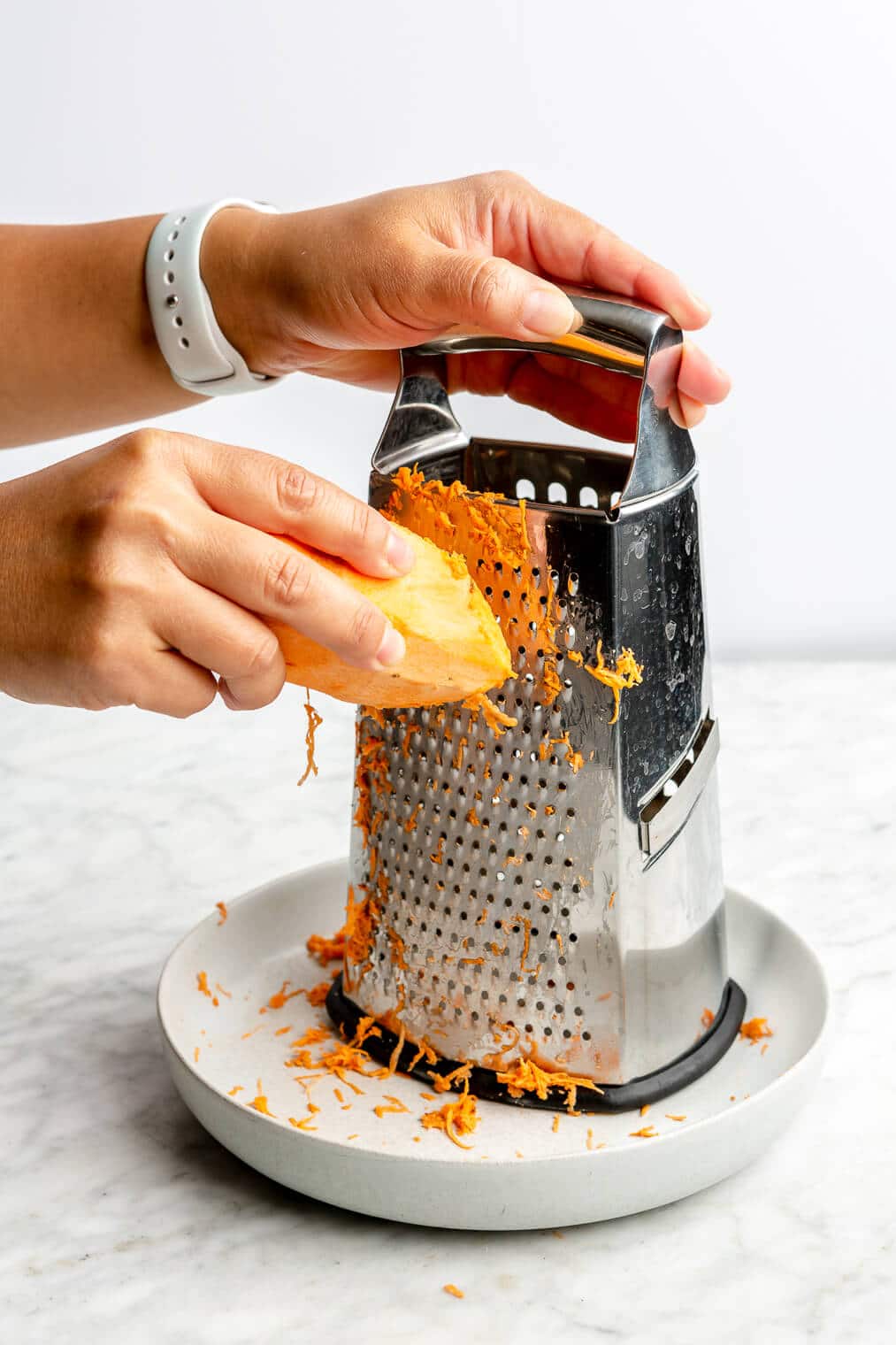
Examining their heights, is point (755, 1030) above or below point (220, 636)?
below

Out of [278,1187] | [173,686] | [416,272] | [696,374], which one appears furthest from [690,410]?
[278,1187]

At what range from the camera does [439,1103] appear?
43.1 inches

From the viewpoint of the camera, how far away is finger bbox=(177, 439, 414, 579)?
0.91m

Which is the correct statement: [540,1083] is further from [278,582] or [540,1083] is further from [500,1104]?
[278,582]

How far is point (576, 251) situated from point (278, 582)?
535 millimetres

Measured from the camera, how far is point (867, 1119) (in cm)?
114

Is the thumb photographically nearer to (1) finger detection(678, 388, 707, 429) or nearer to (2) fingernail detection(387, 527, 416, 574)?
(1) finger detection(678, 388, 707, 429)

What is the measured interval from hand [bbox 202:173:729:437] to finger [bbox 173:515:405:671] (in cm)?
28

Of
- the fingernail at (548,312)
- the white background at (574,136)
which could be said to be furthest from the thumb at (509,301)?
the white background at (574,136)

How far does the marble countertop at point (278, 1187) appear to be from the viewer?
935 millimetres

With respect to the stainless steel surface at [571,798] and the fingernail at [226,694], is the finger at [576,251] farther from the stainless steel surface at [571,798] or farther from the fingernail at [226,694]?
the fingernail at [226,694]

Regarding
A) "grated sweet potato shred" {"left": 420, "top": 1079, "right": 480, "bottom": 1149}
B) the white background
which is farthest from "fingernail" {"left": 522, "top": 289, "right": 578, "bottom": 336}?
the white background

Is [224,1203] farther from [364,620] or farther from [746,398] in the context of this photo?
[746,398]

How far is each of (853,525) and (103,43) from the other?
1.40 metres
